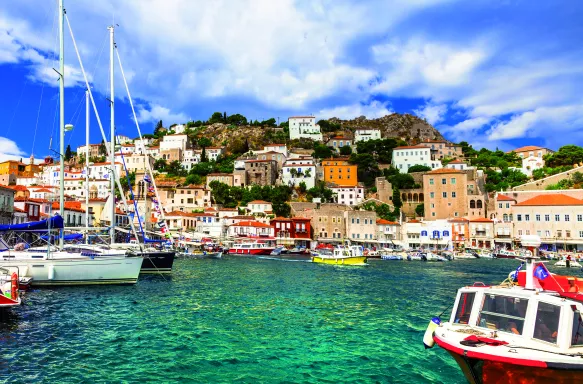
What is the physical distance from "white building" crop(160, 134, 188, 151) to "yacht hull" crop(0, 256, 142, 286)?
107032 millimetres

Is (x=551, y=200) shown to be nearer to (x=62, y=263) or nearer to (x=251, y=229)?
(x=251, y=229)

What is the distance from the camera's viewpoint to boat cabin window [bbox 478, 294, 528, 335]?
8.05 m

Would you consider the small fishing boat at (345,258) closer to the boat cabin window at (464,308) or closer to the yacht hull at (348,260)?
the yacht hull at (348,260)

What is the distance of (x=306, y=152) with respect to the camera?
118 m

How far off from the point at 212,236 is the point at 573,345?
7294cm

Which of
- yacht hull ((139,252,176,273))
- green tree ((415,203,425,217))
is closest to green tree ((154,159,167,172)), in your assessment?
green tree ((415,203,425,217))

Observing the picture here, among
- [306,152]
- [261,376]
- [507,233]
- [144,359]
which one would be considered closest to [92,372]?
[144,359]

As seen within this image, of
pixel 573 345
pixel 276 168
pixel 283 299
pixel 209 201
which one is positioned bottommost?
pixel 283 299

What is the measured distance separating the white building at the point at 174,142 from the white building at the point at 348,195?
184 feet

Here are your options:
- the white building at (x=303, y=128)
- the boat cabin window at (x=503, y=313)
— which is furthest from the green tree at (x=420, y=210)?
the boat cabin window at (x=503, y=313)

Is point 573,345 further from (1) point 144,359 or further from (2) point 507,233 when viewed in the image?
(2) point 507,233

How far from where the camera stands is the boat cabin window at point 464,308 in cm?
903

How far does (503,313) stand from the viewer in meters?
8.39

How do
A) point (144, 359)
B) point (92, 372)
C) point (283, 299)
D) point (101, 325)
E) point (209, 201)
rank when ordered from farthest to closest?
point (209, 201)
point (283, 299)
point (101, 325)
point (144, 359)
point (92, 372)
